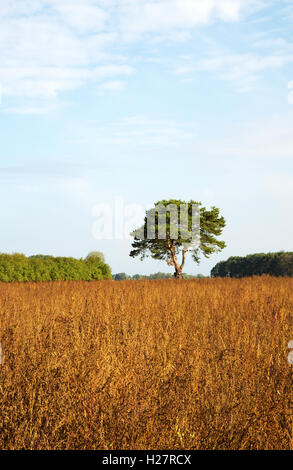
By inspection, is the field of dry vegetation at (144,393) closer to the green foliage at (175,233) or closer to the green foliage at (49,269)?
the green foliage at (49,269)

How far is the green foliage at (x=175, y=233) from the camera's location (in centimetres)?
4409

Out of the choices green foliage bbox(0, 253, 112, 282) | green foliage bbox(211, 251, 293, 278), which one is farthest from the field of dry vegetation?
green foliage bbox(211, 251, 293, 278)

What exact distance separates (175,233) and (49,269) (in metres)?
23.9

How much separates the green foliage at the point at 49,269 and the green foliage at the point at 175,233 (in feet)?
64.3

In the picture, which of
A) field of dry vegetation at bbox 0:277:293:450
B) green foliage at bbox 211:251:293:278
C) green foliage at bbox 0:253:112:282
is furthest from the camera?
green foliage at bbox 211:251:293:278

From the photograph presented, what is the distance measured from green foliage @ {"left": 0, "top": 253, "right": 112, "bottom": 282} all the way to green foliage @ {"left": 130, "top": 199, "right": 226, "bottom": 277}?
19.6m

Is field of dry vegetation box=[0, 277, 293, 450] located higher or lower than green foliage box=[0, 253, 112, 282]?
lower

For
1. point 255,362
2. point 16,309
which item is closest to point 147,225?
point 16,309

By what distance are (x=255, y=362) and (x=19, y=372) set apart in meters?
2.49

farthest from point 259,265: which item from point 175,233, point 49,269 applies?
point 49,269

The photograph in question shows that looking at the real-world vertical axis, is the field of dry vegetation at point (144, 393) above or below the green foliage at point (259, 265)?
below

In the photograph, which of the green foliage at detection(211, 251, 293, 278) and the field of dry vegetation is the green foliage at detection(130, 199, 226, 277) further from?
the field of dry vegetation

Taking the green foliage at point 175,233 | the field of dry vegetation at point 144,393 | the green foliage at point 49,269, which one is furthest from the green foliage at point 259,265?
the field of dry vegetation at point 144,393

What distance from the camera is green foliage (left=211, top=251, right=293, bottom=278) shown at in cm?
4288
